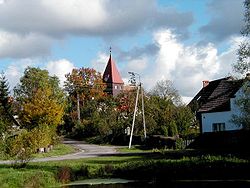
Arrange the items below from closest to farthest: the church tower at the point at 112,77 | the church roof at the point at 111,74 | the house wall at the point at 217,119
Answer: the house wall at the point at 217,119
the church tower at the point at 112,77
the church roof at the point at 111,74

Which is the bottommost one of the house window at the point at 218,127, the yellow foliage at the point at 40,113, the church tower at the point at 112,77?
the house window at the point at 218,127

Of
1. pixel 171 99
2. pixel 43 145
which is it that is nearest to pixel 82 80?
pixel 171 99

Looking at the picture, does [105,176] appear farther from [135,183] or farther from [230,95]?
[230,95]

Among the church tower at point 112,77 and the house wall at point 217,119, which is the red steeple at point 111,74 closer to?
the church tower at point 112,77

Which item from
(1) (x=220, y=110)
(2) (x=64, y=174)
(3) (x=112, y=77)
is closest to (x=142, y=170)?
(2) (x=64, y=174)

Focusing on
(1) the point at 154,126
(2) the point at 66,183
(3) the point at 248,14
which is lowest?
(2) the point at 66,183

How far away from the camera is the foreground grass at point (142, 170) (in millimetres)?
30195

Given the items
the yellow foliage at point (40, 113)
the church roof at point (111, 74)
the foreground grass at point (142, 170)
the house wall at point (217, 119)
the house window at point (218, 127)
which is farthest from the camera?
the church roof at point (111, 74)

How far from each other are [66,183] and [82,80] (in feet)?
240

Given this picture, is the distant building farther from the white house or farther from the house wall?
the house wall

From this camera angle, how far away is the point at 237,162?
30.6 m

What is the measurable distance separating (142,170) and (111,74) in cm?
10000

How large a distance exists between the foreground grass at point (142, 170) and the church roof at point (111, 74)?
96690 millimetres

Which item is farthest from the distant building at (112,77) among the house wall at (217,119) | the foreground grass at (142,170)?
the foreground grass at (142,170)
